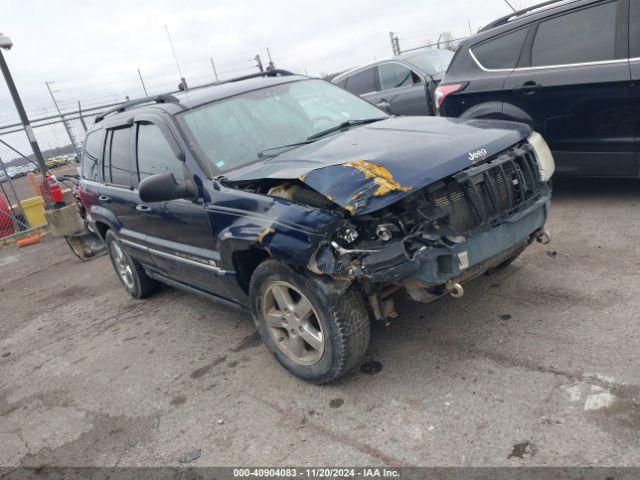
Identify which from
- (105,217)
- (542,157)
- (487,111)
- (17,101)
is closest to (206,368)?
(105,217)

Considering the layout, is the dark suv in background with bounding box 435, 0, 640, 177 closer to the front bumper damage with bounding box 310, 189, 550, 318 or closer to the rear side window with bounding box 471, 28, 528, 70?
the rear side window with bounding box 471, 28, 528, 70

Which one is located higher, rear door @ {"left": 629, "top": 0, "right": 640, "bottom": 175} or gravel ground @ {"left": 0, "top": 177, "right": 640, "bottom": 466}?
rear door @ {"left": 629, "top": 0, "right": 640, "bottom": 175}

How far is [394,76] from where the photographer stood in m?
8.95

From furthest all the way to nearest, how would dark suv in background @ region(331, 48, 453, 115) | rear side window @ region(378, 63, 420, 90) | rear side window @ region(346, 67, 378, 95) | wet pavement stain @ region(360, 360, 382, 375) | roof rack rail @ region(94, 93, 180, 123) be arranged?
rear side window @ region(346, 67, 378, 95)
rear side window @ region(378, 63, 420, 90)
dark suv in background @ region(331, 48, 453, 115)
roof rack rail @ region(94, 93, 180, 123)
wet pavement stain @ region(360, 360, 382, 375)

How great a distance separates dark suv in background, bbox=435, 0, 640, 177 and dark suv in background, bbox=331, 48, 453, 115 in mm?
2555

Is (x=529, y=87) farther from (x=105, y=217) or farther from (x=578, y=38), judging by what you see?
(x=105, y=217)

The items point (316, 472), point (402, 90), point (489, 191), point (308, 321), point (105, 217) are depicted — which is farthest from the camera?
point (402, 90)

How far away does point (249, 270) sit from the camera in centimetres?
363

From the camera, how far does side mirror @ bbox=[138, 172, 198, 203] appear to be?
3.44m

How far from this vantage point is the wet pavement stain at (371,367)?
3344 millimetres

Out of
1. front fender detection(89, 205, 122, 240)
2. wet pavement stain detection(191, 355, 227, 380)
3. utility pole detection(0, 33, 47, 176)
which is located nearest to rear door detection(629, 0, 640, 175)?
wet pavement stain detection(191, 355, 227, 380)

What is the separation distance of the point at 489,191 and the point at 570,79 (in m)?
2.56

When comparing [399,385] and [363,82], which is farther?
[363,82]

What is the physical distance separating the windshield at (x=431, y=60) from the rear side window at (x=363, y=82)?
2.28ft
